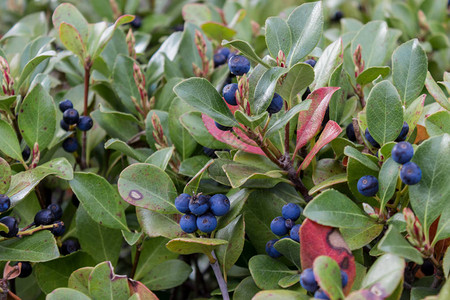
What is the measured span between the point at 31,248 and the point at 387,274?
2.64 feet

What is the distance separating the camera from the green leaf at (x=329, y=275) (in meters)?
0.88

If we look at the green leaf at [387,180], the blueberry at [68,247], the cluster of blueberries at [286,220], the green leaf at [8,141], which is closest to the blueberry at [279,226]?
the cluster of blueberries at [286,220]

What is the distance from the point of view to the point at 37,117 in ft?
4.49

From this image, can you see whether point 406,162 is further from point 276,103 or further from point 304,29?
point 304,29

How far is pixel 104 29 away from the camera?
5.13 feet

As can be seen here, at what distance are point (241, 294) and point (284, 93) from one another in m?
0.47

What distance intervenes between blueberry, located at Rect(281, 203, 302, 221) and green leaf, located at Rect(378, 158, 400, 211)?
0.19 m

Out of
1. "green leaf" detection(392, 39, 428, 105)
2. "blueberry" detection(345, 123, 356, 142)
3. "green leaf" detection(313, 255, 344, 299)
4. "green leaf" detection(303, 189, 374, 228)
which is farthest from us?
"blueberry" detection(345, 123, 356, 142)

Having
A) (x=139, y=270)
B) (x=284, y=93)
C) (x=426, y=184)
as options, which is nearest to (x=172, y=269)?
(x=139, y=270)

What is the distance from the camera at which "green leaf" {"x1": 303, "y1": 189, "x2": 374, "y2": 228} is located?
98 cm

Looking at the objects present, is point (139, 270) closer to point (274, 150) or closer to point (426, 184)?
point (274, 150)

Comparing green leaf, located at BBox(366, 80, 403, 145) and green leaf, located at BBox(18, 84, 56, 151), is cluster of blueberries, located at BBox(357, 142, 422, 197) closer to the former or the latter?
green leaf, located at BBox(366, 80, 403, 145)

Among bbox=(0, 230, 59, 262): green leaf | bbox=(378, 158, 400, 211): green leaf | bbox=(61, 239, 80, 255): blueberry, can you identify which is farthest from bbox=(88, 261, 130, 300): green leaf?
bbox=(378, 158, 400, 211): green leaf

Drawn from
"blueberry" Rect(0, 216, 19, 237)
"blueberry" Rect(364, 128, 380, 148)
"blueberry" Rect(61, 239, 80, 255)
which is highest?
"blueberry" Rect(364, 128, 380, 148)
